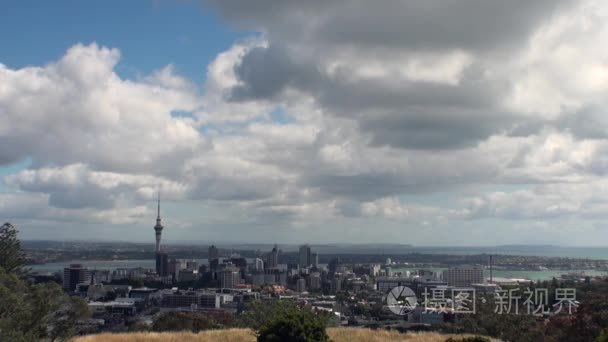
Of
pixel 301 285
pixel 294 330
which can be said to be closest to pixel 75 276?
pixel 301 285

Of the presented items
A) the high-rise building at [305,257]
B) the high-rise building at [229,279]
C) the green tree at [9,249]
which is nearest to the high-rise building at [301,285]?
the high-rise building at [229,279]

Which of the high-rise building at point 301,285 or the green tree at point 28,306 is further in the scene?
the high-rise building at point 301,285

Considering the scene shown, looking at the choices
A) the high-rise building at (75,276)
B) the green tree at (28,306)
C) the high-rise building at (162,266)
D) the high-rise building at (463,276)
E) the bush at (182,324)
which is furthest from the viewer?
the high-rise building at (162,266)

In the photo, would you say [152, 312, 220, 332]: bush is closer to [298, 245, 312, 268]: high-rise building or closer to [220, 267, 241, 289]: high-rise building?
[220, 267, 241, 289]: high-rise building

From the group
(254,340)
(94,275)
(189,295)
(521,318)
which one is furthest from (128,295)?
(254,340)

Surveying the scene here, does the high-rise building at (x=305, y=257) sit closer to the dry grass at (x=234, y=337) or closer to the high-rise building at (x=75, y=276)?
the high-rise building at (x=75, y=276)

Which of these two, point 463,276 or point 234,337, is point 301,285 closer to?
point 463,276

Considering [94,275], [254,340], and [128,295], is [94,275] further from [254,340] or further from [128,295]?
[254,340]

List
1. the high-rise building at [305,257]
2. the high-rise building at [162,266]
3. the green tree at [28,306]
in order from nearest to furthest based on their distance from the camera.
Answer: the green tree at [28,306] < the high-rise building at [162,266] < the high-rise building at [305,257]

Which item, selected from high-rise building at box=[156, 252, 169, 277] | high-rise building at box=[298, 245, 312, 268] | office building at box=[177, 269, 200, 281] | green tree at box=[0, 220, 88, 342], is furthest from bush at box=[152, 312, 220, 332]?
high-rise building at box=[298, 245, 312, 268]
